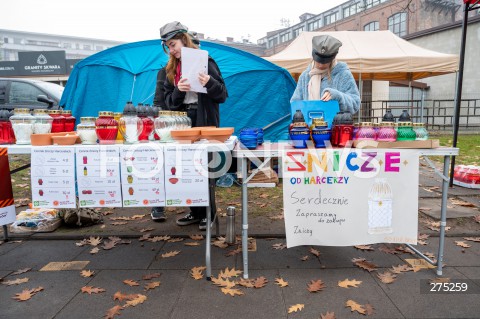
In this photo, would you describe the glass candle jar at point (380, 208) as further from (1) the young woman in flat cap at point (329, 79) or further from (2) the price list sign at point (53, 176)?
(2) the price list sign at point (53, 176)

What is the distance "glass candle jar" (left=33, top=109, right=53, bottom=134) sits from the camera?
236 centimetres

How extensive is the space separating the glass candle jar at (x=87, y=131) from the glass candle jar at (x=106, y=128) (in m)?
0.05

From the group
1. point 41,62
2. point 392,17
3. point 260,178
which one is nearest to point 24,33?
point 41,62

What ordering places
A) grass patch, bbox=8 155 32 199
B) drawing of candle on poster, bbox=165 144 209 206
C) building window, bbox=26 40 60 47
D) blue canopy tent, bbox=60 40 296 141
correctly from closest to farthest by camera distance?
drawing of candle on poster, bbox=165 144 209 206 < grass patch, bbox=8 155 32 199 < blue canopy tent, bbox=60 40 296 141 < building window, bbox=26 40 60 47

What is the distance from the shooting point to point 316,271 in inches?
99.9

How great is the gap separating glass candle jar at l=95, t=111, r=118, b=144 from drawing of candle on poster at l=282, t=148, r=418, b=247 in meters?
1.20

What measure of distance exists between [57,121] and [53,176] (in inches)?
18.2

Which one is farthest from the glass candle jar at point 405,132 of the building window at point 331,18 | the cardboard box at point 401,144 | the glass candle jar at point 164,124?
the building window at point 331,18

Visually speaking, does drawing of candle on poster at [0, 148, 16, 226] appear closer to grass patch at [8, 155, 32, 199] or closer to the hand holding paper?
the hand holding paper

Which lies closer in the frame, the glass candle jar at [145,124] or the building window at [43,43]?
the glass candle jar at [145,124]

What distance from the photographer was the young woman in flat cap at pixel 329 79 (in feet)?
8.58

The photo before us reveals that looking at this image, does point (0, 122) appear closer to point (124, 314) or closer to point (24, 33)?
point (124, 314)

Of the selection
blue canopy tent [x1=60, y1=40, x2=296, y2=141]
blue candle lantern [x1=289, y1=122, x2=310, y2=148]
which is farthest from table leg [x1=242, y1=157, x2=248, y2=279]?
blue canopy tent [x1=60, y1=40, x2=296, y2=141]

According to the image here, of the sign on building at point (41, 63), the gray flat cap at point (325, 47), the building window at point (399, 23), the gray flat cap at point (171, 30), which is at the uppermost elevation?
the building window at point (399, 23)
